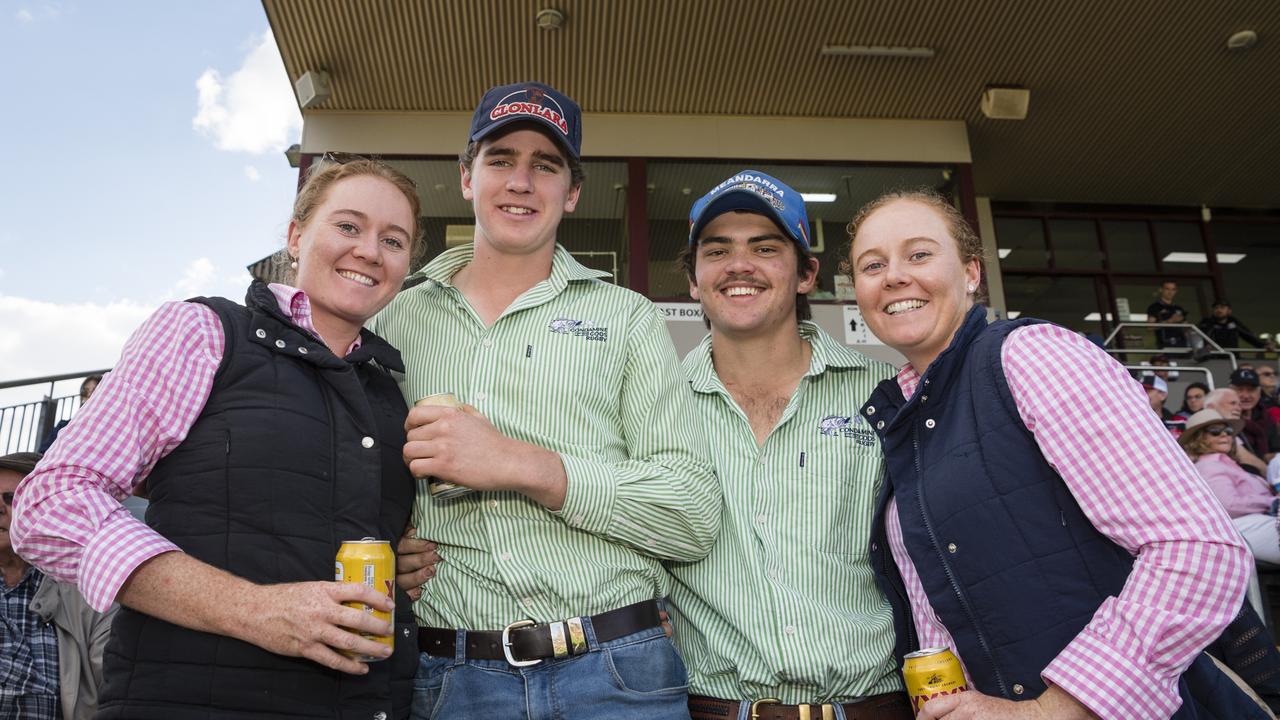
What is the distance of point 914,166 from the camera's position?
11039 mm

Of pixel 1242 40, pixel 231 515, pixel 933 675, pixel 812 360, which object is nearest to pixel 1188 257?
pixel 1242 40

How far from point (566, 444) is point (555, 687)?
0.56m

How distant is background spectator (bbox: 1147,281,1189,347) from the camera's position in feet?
41.1

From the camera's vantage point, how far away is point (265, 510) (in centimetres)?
158

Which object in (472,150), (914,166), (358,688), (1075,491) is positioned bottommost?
(358,688)

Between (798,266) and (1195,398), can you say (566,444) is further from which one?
(1195,398)

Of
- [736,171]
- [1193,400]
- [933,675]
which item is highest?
[736,171]

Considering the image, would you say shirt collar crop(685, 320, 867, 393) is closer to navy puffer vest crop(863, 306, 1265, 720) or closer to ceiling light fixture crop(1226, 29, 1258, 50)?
navy puffer vest crop(863, 306, 1265, 720)

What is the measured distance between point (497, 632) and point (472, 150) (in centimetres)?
135

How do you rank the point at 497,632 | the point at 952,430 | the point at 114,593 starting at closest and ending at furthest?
the point at 114,593
the point at 497,632
the point at 952,430

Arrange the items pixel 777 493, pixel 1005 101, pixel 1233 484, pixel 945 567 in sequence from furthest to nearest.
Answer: pixel 1005 101 < pixel 1233 484 < pixel 777 493 < pixel 945 567

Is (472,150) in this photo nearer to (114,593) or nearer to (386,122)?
(114,593)

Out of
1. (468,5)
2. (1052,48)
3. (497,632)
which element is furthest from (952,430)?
(1052,48)

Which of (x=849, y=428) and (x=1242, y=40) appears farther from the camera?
(x=1242, y=40)
